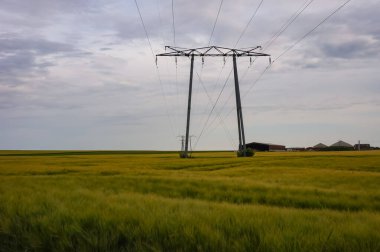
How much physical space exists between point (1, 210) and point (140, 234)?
13.4 ft

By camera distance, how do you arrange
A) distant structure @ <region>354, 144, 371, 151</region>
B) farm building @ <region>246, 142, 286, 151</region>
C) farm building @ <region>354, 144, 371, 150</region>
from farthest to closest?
farm building @ <region>354, 144, 371, 150</region>, distant structure @ <region>354, 144, 371, 151</region>, farm building @ <region>246, 142, 286, 151</region>

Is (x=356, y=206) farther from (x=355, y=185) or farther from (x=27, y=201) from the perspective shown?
(x=27, y=201)

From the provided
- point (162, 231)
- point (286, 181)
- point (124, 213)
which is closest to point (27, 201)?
point (124, 213)

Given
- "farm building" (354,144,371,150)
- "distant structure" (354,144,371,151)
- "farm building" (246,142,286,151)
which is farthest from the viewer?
"farm building" (354,144,371,150)

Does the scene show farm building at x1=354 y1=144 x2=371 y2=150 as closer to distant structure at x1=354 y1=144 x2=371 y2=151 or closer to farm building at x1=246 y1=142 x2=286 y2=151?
distant structure at x1=354 y1=144 x2=371 y2=151

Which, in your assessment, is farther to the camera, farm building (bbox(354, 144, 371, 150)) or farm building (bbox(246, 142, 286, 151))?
farm building (bbox(354, 144, 371, 150))

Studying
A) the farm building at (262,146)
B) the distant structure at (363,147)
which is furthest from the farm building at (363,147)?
the farm building at (262,146)

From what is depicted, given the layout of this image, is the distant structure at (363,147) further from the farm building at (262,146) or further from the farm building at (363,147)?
the farm building at (262,146)

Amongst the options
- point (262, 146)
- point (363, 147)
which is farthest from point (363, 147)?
point (262, 146)

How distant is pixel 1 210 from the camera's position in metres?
8.81

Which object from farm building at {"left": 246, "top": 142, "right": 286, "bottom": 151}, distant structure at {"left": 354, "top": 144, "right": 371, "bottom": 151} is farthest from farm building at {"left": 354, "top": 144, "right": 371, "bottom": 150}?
farm building at {"left": 246, "top": 142, "right": 286, "bottom": 151}

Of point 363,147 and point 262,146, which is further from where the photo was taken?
point 363,147

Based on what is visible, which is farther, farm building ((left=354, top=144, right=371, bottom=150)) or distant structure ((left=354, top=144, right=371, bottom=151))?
farm building ((left=354, top=144, right=371, bottom=150))

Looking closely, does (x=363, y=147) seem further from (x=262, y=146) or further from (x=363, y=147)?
(x=262, y=146)
